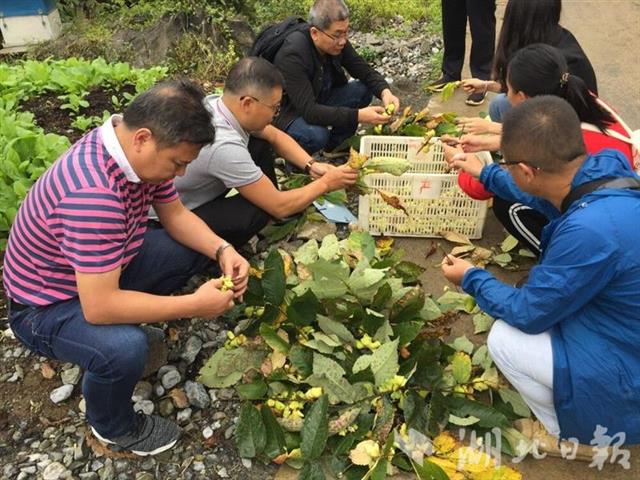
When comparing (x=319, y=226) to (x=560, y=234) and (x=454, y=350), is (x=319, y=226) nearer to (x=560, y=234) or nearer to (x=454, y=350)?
(x=454, y=350)

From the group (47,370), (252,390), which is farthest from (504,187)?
(47,370)

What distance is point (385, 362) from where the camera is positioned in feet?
7.57

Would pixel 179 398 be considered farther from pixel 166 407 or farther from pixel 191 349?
pixel 191 349

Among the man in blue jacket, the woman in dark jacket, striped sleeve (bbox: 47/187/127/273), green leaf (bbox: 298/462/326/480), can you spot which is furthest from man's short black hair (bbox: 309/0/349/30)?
green leaf (bbox: 298/462/326/480)

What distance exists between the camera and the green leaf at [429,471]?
6.64 ft

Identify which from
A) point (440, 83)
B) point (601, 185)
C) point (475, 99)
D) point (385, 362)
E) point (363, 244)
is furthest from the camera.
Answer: point (440, 83)

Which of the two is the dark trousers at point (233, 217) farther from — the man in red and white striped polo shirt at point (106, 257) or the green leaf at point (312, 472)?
the green leaf at point (312, 472)

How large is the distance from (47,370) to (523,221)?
7.58 feet

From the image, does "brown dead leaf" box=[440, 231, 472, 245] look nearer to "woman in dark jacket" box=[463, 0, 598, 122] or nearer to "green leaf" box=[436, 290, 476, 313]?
"green leaf" box=[436, 290, 476, 313]

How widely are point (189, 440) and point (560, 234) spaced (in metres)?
1.57

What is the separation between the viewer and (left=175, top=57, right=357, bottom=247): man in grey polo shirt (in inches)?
103

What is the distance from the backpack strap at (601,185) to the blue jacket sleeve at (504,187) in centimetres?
63

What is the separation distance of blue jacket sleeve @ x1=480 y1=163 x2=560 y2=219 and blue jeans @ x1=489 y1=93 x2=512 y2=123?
969mm

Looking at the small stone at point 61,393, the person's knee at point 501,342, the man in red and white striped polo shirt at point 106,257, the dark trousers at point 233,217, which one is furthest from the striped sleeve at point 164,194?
the person's knee at point 501,342
